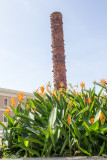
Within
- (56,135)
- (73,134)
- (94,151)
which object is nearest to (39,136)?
(56,135)

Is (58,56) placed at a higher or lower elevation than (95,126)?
higher

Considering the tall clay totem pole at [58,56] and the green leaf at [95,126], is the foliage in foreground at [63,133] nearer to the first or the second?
the green leaf at [95,126]

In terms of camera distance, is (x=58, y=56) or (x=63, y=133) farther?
(x=58, y=56)

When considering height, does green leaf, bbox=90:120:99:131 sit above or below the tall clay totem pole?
below

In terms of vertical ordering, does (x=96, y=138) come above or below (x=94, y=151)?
above

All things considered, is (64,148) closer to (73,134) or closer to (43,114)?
(73,134)

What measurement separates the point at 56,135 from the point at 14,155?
35.9 inches

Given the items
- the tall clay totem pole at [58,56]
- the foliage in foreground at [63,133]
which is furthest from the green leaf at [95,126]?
the tall clay totem pole at [58,56]

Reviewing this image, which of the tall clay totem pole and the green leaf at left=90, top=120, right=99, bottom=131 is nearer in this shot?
the green leaf at left=90, top=120, right=99, bottom=131

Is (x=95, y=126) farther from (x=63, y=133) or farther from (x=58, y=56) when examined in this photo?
(x=58, y=56)

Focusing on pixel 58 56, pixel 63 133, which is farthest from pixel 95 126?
pixel 58 56

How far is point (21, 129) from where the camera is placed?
3076mm

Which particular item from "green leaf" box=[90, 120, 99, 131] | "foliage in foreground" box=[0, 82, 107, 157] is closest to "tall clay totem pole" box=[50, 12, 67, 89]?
"foliage in foreground" box=[0, 82, 107, 157]

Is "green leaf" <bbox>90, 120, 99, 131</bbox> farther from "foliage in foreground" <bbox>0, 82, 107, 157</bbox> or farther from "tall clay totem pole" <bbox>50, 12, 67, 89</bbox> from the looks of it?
"tall clay totem pole" <bbox>50, 12, 67, 89</bbox>
